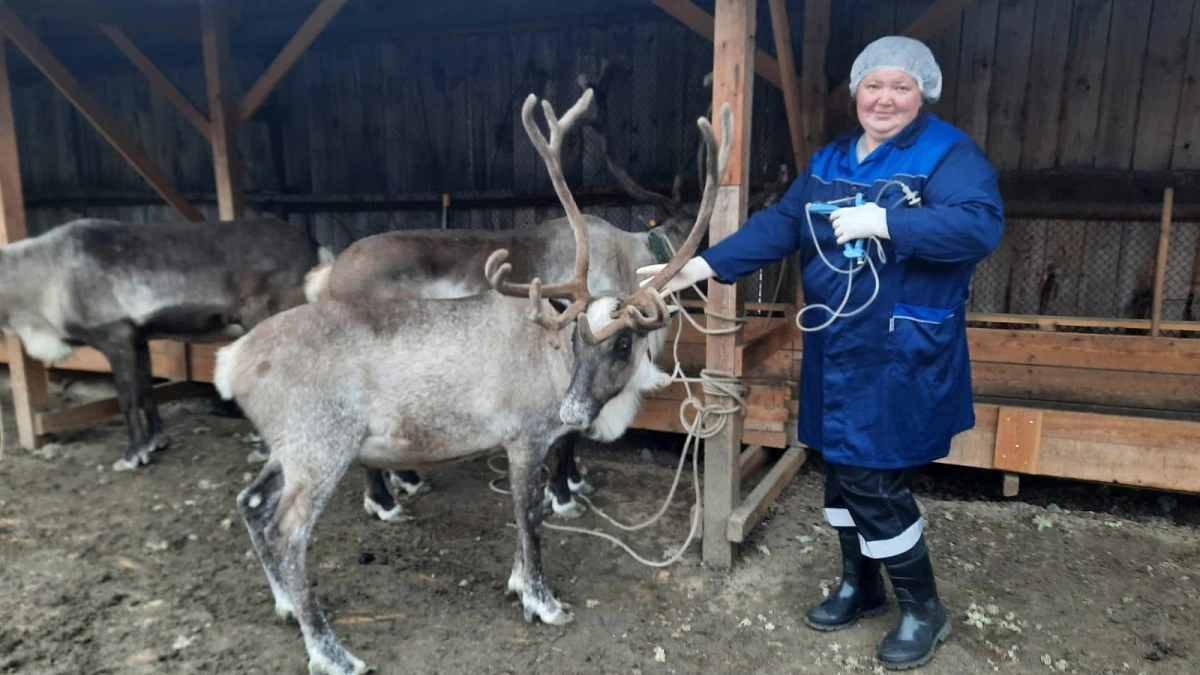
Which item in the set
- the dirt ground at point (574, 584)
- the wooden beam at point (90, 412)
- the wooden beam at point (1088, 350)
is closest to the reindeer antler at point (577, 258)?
the dirt ground at point (574, 584)

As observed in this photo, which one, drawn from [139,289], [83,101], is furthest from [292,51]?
[139,289]

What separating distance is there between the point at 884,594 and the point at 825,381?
103 centimetres

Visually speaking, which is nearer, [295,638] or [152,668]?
[152,668]

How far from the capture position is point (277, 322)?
2.79m

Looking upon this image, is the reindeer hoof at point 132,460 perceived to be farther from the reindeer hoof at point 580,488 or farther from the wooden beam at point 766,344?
the wooden beam at point 766,344

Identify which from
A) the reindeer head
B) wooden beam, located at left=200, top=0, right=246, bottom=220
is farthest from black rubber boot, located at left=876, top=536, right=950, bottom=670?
wooden beam, located at left=200, top=0, right=246, bottom=220

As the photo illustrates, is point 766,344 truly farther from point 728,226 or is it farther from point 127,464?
point 127,464

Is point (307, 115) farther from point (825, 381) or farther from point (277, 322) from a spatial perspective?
point (825, 381)

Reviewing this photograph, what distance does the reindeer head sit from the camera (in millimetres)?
2684

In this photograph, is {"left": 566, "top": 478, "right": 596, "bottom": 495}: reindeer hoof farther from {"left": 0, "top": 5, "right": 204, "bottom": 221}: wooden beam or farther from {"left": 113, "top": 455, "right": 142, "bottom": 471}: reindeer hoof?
{"left": 0, "top": 5, "right": 204, "bottom": 221}: wooden beam

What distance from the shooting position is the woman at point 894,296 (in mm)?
2242

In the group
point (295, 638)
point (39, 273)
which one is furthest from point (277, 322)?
point (39, 273)

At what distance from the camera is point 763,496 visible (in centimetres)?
350

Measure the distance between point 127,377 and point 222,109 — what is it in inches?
78.6
